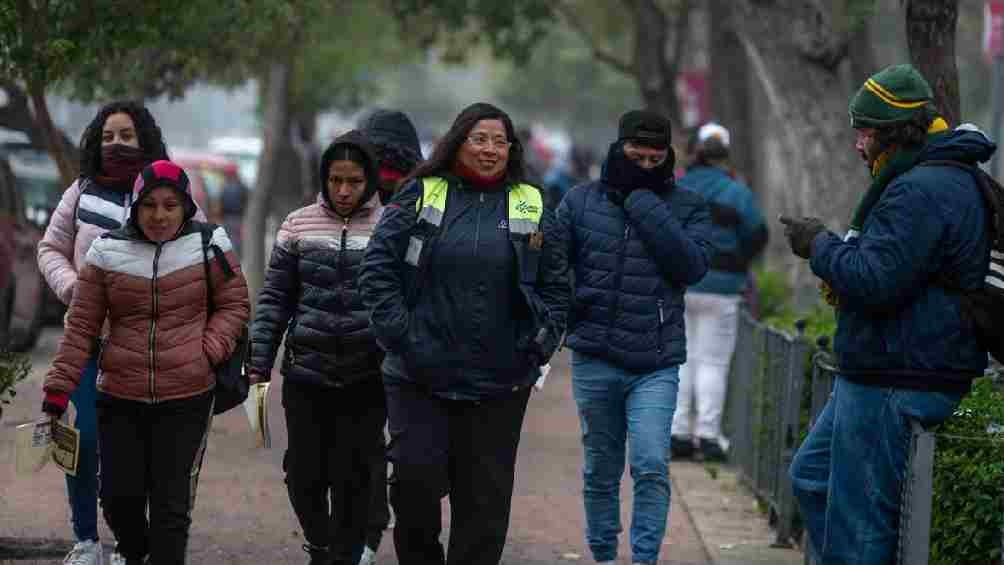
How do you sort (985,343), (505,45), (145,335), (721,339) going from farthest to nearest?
(505,45) < (721,339) < (145,335) < (985,343)

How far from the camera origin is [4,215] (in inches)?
628

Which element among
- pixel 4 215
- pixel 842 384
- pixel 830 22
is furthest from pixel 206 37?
pixel 842 384

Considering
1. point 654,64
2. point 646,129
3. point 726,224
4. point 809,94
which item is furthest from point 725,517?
point 654,64

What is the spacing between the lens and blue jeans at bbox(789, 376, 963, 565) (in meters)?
5.68

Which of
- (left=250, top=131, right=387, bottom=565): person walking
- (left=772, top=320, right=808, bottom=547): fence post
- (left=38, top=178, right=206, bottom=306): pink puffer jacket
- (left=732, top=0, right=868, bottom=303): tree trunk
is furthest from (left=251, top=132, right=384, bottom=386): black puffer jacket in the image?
(left=732, top=0, right=868, bottom=303): tree trunk

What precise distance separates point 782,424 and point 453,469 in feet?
8.92

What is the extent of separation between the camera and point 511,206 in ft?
21.4

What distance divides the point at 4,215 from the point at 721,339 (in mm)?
6988

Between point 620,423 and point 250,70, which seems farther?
point 250,70

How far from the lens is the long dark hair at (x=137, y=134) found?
7387 millimetres

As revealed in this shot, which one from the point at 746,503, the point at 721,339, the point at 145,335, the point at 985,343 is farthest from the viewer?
the point at 721,339

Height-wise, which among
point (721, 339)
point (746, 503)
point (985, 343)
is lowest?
point (746, 503)

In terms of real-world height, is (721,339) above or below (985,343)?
below

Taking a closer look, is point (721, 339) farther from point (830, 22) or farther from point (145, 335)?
point (145, 335)
